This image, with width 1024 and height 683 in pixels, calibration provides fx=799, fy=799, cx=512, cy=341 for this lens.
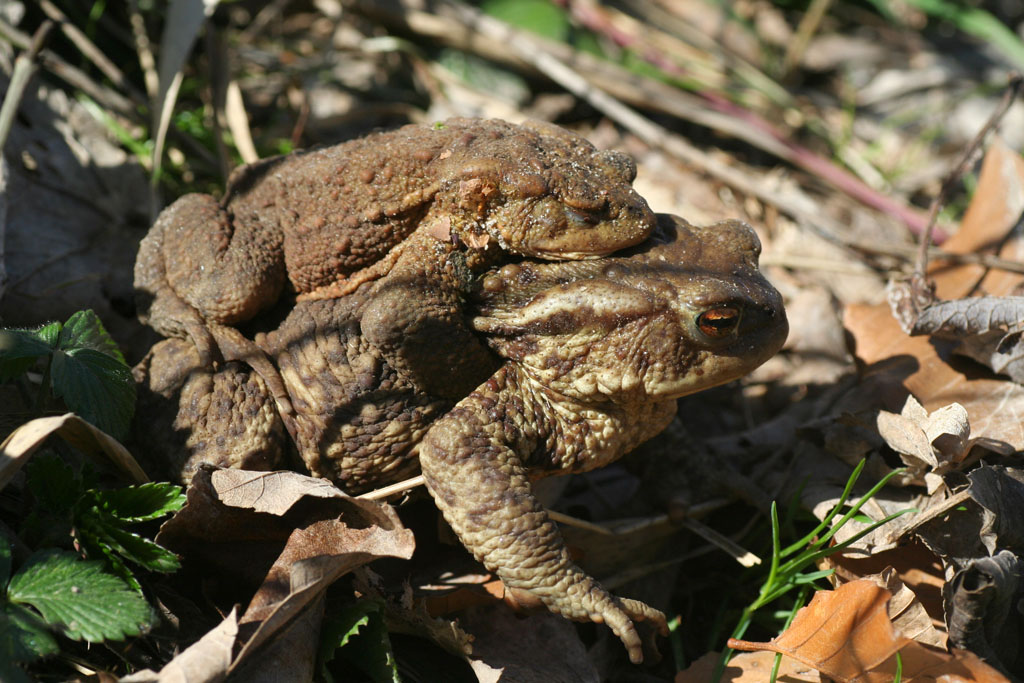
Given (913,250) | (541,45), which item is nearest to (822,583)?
(913,250)

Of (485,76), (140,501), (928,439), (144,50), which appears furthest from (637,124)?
(140,501)

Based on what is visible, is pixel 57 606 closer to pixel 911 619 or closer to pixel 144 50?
pixel 911 619

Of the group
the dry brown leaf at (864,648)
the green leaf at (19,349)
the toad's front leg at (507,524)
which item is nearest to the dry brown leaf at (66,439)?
the green leaf at (19,349)

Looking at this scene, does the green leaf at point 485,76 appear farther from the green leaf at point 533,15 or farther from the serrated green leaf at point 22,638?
the serrated green leaf at point 22,638

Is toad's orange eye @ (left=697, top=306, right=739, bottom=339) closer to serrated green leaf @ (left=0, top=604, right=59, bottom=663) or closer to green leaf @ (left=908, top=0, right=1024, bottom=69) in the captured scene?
serrated green leaf @ (left=0, top=604, right=59, bottom=663)

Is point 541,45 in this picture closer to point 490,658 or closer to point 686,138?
point 686,138

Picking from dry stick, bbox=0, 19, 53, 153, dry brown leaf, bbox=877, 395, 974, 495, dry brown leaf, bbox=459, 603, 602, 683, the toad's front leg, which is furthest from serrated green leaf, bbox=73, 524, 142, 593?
dry brown leaf, bbox=877, 395, 974, 495
